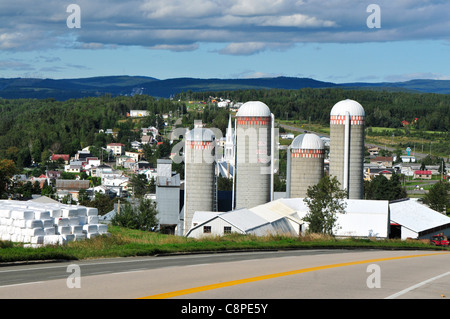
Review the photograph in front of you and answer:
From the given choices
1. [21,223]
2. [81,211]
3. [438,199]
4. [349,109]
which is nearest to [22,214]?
[21,223]

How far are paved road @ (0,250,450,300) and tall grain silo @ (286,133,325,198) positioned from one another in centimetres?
3463

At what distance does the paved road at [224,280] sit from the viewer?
13562 mm

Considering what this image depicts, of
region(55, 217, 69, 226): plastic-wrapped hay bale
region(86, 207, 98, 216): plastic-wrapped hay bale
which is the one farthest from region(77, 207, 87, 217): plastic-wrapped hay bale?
region(55, 217, 69, 226): plastic-wrapped hay bale

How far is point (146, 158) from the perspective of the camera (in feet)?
636

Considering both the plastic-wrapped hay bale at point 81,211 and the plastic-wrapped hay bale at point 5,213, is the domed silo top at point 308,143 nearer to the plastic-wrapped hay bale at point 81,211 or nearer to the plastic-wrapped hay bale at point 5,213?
the plastic-wrapped hay bale at point 81,211

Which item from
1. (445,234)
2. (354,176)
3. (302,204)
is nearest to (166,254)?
(302,204)

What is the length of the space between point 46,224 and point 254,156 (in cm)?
2836

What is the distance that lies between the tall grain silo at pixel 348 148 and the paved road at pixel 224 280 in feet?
117

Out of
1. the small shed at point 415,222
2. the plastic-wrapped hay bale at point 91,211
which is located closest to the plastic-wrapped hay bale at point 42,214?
→ the plastic-wrapped hay bale at point 91,211

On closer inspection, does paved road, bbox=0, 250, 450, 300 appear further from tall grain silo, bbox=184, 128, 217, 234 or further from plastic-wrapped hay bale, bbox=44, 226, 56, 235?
tall grain silo, bbox=184, 128, 217, 234

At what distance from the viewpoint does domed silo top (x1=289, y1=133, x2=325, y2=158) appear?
56284mm
